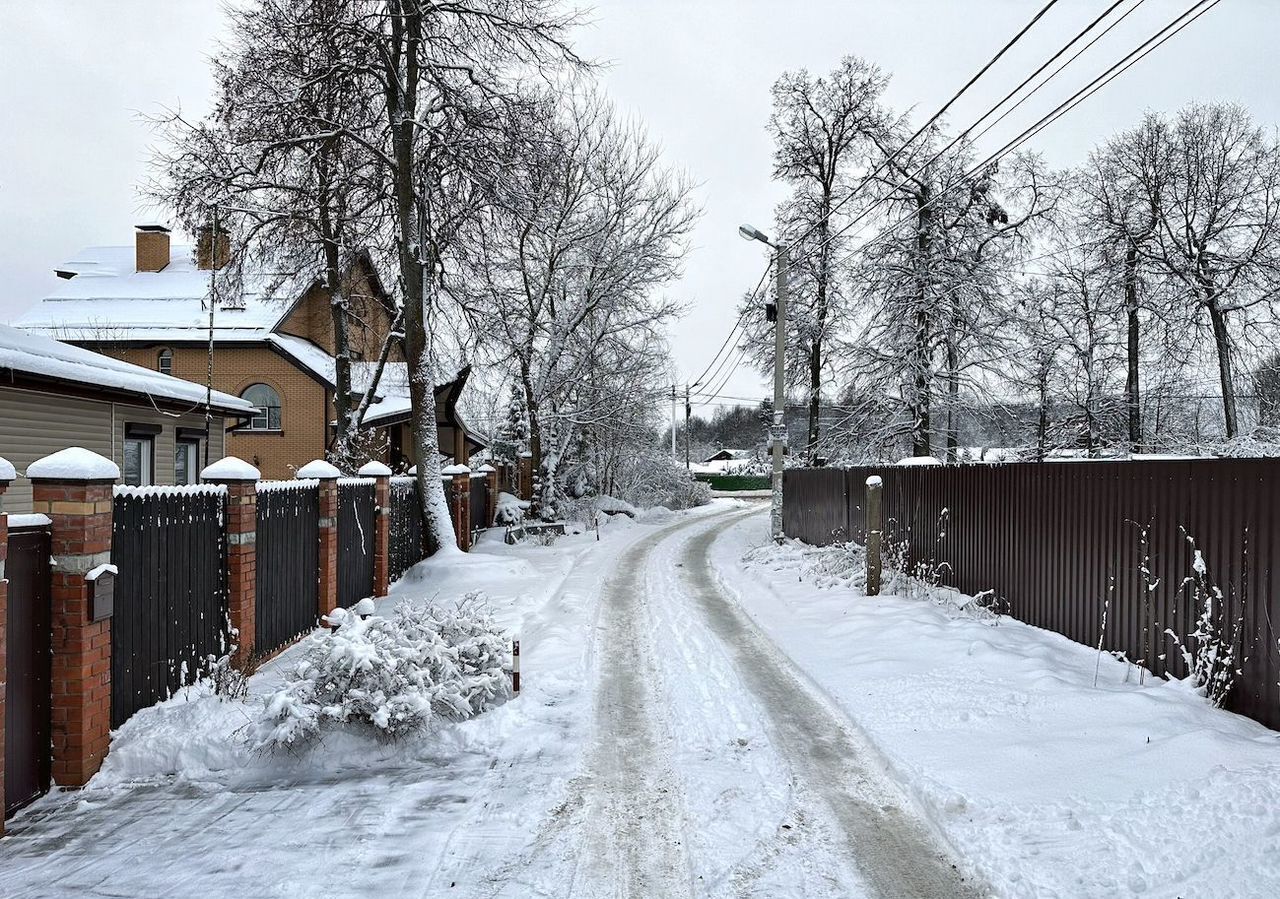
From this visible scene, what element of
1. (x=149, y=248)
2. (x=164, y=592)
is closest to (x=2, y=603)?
(x=164, y=592)

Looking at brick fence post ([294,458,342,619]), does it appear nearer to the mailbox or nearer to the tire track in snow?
the mailbox

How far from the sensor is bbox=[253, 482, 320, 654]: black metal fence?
7.66 m

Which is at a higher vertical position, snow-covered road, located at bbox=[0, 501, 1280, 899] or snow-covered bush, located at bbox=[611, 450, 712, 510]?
snow-covered bush, located at bbox=[611, 450, 712, 510]

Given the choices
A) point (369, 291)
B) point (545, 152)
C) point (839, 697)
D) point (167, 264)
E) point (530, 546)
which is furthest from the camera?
point (167, 264)

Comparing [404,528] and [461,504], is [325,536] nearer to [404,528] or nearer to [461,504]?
[404,528]

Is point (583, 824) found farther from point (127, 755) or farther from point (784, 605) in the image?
point (784, 605)

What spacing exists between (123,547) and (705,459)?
92.1 m

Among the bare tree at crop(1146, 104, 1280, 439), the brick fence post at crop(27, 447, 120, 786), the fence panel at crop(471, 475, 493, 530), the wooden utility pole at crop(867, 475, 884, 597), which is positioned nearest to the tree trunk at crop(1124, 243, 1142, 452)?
the bare tree at crop(1146, 104, 1280, 439)

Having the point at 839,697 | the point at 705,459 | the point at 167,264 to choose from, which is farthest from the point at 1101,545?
the point at 705,459

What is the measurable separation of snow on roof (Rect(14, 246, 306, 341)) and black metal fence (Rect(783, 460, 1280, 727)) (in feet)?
60.2

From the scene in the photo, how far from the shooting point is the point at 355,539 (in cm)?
1084

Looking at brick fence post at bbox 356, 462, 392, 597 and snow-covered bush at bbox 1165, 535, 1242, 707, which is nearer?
snow-covered bush at bbox 1165, 535, 1242, 707

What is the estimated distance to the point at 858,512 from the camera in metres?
14.5

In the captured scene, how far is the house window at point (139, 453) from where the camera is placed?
13742 mm
